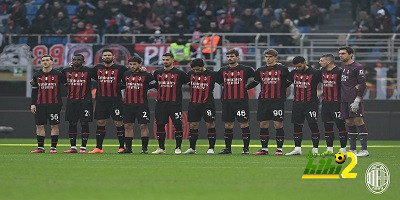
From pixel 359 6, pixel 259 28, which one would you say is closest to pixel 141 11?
pixel 259 28

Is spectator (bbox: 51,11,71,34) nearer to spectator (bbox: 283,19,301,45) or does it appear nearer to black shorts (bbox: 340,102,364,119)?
spectator (bbox: 283,19,301,45)

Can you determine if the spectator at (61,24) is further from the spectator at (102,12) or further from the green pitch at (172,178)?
the green pitch at (172,178)

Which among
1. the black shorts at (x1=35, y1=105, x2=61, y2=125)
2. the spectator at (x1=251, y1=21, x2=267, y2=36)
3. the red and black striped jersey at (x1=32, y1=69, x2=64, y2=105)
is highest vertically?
the spectator at (x1=251, y1=21, x2=267, y2=36)

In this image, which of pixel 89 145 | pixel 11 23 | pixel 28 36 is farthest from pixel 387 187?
pixel 11 23

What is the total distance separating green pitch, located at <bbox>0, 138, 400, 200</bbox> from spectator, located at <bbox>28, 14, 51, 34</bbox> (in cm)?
1455

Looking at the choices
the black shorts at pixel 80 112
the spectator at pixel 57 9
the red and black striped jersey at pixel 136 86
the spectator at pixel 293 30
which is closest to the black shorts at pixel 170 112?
the red and black striped jersey at pixel 136 86

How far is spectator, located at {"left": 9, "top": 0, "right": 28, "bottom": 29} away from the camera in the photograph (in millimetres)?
37375

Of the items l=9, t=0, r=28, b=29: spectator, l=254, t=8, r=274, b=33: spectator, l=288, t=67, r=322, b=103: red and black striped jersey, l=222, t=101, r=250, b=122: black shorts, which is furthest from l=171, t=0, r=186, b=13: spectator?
l=288, t=67, r=322, b=103: red and black striped jersey

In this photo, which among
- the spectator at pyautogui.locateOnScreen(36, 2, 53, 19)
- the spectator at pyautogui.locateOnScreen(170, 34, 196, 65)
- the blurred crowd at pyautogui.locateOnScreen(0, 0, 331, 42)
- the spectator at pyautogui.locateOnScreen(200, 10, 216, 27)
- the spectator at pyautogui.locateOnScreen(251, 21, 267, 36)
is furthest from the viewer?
the spectator at pyautogui.locateOnScreen(36, 2, 53, 19)

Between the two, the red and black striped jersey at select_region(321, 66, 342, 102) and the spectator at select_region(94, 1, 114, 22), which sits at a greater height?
the spectator at select_region(94, 1, 114, 22)

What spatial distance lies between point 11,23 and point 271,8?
8.91 metres

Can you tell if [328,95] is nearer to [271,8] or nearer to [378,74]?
[378,74]

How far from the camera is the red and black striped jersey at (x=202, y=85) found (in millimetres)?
22500

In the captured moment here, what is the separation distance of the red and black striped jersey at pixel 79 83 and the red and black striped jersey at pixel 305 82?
4205 mm
